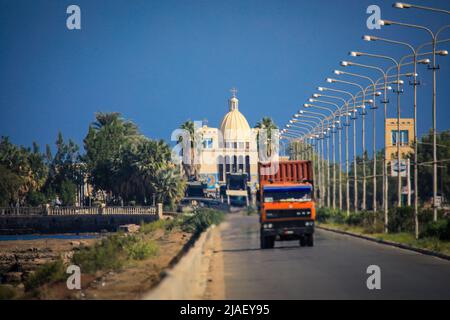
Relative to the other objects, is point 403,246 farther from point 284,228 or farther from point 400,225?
point 400,225

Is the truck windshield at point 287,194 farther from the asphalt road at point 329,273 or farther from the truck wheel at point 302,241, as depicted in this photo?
the truck wheel at point 302,241

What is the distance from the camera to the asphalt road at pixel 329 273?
25.2m

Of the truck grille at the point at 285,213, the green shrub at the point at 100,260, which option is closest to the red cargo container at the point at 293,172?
the truck grille at the point at 285,213

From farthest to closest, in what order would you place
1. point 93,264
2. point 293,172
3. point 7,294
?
point 293,172
point 93,264
point 7,294

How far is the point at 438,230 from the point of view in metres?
49.4

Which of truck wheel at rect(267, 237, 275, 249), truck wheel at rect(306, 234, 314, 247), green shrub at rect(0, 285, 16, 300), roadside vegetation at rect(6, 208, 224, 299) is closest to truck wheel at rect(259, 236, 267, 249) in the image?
truck wheel at rect(267, 237, 275, 249)

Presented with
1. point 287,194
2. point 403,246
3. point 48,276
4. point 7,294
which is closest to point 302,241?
point 287,194

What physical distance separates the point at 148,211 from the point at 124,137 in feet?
102

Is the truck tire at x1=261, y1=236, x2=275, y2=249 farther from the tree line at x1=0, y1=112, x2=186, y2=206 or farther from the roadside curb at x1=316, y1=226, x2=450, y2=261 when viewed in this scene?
the tree line at x1=0, y1=112, x2=186, y2=206

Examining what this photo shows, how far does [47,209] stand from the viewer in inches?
5344

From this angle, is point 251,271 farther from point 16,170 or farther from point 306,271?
point 16,170

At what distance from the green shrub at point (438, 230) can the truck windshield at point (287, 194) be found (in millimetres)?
6393

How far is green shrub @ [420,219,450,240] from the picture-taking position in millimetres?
48000

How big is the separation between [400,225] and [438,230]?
12075mm
